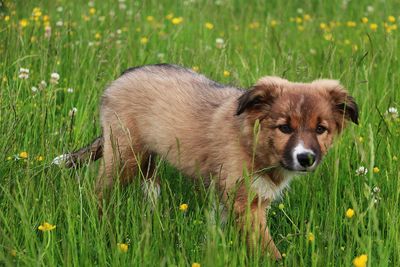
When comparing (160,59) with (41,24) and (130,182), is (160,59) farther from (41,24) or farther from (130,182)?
(130,182)

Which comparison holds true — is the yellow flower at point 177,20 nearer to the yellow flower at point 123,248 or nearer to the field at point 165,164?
the field at point 165,164

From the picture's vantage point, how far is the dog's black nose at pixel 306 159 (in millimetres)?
3717

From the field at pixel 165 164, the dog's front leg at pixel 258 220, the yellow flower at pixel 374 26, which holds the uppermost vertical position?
the yellow flower at pixel 374 26

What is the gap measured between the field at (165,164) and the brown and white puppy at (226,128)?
15 centimetres

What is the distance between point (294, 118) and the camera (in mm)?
3854

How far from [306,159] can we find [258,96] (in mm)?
474

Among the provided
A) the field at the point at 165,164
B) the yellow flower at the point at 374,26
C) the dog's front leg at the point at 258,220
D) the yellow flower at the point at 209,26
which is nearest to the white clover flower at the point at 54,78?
the field at the point at 165,164

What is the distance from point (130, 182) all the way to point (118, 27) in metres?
3.13

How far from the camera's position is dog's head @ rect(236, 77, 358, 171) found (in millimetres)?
3801

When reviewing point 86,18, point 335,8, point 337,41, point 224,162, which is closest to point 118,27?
point 86,18

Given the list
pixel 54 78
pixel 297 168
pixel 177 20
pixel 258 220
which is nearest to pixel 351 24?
pixel 177 20

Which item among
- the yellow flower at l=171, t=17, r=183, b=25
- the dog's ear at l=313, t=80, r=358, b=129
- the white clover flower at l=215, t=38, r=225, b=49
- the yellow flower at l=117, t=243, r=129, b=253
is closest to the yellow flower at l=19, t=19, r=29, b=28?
the yellow flower at l=171, t=17, r=183, b=25

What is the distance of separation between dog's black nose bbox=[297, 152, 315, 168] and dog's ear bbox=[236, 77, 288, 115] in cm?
42

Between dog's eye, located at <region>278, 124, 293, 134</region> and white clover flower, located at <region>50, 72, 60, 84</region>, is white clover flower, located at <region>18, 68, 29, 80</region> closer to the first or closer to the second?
white clover flower, located at <region>50, 72, 60, 84</region>
